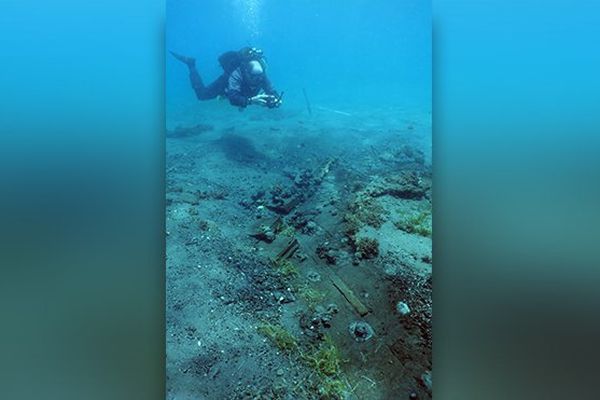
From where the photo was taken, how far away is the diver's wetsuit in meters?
1.78

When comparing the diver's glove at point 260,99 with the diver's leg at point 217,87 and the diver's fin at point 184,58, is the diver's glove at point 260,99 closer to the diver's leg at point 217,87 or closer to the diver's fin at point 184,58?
the diver's leg at point 217,87

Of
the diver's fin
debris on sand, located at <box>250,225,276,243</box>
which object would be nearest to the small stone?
debris on sand, located at <box>250,225,276,243</box>

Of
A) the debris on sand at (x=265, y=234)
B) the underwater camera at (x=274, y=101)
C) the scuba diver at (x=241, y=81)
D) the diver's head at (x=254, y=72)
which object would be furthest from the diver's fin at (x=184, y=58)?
the debris on sand at (x=265, y=234)

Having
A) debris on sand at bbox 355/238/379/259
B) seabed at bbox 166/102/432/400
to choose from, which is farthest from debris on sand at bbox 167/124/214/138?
debris on sand at bbox 355/238/379/259

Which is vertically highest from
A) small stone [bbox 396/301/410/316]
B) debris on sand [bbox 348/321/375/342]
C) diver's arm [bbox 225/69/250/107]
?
diver's arm [bbox 225/69/250/107]

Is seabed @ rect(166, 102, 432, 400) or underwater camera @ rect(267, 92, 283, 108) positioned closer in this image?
seabed @ rect(166, 102, 432, 400)

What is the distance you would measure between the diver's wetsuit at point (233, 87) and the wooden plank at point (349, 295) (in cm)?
87

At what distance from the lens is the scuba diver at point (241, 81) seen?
1771mm

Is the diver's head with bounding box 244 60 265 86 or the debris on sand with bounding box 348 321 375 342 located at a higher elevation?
the diver's head with bounding box 244 60 265 86

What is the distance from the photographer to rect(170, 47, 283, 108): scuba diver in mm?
1771

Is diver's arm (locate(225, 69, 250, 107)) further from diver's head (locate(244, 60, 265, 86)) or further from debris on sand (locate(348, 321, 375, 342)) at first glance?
debris on sand (locate(348, 321, 375, 342))
